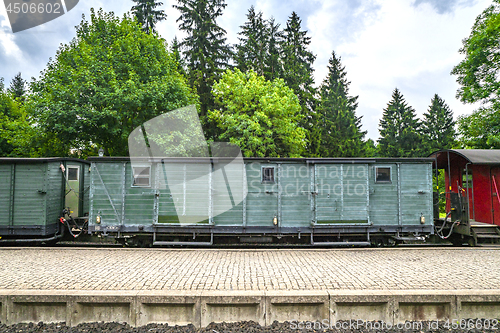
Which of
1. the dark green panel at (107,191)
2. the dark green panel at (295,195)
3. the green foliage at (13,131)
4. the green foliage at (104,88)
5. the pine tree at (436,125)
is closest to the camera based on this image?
the dark green panel at (107,191)

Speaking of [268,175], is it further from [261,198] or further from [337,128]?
[337,128]

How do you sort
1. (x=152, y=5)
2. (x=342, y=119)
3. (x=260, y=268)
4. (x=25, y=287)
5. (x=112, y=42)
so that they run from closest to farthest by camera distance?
(x=25, y=287) < (x=260, y=268) < (x=112, y=42) < (x=152, y=5) < (x=342, y=119)

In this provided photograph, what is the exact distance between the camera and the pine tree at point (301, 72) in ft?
91.4

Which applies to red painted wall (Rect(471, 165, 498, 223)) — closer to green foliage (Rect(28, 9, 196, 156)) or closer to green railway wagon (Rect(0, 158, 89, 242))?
green railway wagon (Rect(0, 158, 89, 242))

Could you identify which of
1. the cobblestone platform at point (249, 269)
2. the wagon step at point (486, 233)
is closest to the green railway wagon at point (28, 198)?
the cobblestone platform at point (249, 269)

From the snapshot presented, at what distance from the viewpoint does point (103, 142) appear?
19.0 m

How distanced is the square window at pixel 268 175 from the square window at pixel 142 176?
413 cm

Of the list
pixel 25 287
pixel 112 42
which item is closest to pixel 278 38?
pixel 112 42

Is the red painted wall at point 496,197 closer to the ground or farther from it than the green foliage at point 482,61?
closer to the ground

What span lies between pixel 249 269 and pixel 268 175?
12.8 ft

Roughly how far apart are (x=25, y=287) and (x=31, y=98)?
57.5 ft

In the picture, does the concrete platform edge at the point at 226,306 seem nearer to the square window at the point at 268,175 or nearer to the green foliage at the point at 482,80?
the square window at the point at 268,175

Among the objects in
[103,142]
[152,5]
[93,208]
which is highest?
[152,5]

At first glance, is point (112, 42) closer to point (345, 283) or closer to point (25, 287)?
point (25, 287)
